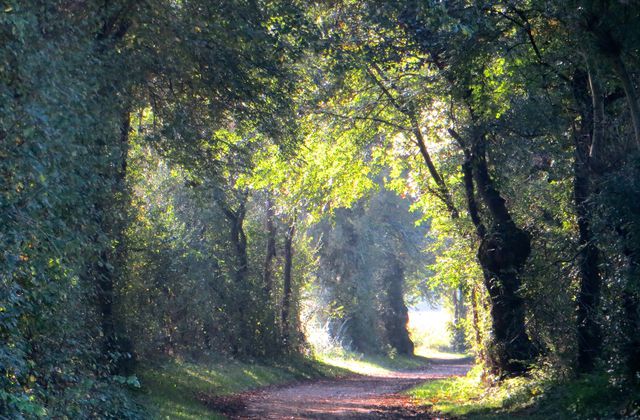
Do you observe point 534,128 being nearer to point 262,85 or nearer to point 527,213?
point 527,213

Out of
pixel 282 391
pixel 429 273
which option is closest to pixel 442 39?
pixel 282 391

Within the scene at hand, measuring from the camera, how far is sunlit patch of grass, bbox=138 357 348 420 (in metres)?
15.3

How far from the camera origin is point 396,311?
47281mm

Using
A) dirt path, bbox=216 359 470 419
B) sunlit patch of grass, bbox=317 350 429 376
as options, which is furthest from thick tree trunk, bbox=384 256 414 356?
dirt path, bbox=216 359 470 419

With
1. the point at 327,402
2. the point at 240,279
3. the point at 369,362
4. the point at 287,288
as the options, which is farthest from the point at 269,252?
the point at 369,362

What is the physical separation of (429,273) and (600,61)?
39.0 meters

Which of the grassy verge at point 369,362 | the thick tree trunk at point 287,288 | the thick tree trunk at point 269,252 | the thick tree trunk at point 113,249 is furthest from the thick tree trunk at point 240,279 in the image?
the thick tree trunk at point 113,249

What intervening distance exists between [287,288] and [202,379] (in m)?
9.38

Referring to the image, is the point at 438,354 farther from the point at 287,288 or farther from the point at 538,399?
the point at 538,399

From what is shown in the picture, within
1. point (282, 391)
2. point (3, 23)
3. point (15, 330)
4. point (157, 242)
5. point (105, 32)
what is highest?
point (105, 32)

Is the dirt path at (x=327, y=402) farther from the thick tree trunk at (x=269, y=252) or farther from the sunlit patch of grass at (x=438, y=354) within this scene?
the sunlit patch of grass at (x=438, y=354)

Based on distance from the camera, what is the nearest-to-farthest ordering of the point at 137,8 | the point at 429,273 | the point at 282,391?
the point at 137,8
the point at 282,391
the point at 429,273

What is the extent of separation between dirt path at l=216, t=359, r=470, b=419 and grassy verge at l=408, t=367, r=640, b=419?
970 mm

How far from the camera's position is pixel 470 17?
12.5 meters
